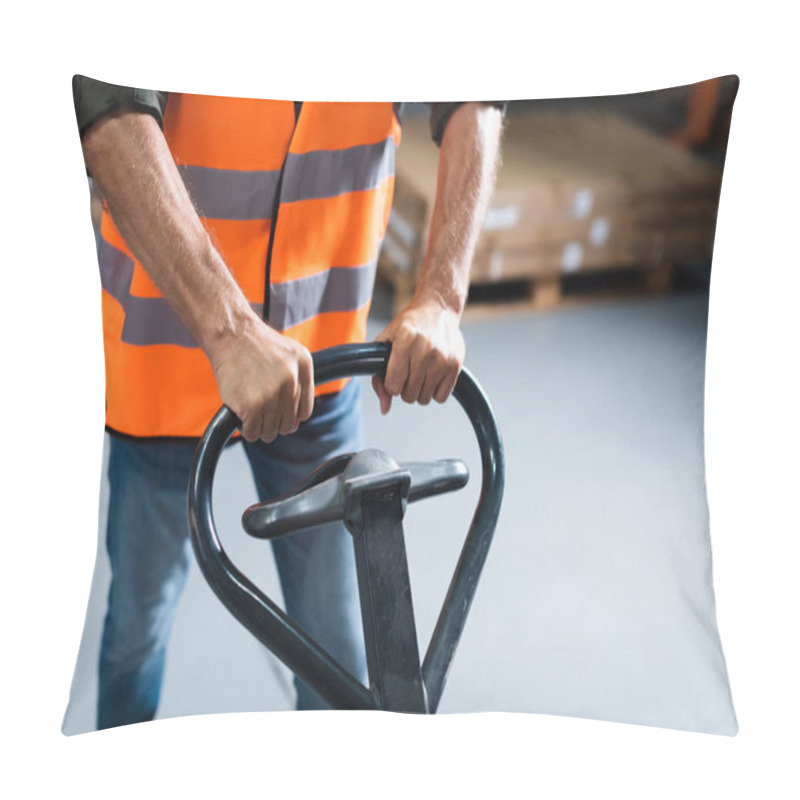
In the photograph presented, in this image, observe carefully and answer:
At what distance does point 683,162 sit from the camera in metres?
1.99

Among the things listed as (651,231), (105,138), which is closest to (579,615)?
(651,231)

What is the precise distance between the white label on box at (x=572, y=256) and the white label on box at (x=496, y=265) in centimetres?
10

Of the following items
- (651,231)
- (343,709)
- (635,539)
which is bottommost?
(343,709)

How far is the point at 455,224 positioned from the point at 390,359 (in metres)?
0.24

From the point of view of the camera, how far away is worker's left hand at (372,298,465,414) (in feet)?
6.47

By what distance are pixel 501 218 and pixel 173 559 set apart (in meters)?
0.78

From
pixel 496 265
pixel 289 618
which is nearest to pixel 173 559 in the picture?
pixel 289 618

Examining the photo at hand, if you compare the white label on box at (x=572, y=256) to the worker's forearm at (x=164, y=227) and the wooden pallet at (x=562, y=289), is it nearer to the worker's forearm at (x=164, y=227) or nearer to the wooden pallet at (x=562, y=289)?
the wooden pallet at (x=562, y=289)

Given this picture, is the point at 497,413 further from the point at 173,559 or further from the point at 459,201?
the point at 173,559

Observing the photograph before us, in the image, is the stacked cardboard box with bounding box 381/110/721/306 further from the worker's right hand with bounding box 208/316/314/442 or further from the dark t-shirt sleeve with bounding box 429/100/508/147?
the worker's right hand with bounding box 208/316/314/442

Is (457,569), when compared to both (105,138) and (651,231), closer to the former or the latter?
(651,231)

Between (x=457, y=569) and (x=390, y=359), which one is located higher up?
(x=390, y=359)

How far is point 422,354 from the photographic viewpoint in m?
1.99

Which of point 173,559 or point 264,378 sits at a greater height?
point 264,378
